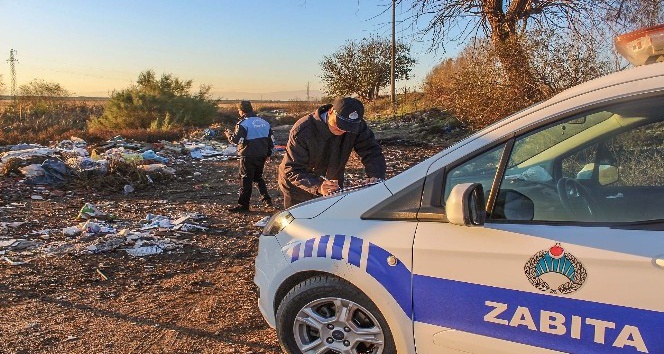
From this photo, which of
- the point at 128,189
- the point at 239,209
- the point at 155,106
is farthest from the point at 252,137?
the point at 155,106

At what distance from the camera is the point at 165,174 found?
11781mm

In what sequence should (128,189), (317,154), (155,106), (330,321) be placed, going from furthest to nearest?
1. (155,106)
2. (128,189)
3. (317,154)
4. (330,321)

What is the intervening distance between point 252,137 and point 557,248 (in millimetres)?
6719

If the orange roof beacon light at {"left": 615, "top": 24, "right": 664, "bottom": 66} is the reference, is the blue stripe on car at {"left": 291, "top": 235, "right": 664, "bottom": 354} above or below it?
below

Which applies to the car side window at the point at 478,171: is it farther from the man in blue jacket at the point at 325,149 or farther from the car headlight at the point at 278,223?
the man in blue jacket at the point at 325,149

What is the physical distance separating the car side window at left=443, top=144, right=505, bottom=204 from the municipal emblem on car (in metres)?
0.41

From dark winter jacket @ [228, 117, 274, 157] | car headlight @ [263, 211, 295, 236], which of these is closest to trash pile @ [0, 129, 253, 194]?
dark winter jacket @ [228, 117, 274, 157]

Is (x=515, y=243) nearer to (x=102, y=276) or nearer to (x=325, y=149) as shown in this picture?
(x=325, y=149)

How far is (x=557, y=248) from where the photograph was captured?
2.33 m

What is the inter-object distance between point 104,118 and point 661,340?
32.0m

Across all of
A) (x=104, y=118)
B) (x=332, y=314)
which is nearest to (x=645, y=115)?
(x=332, y=314)

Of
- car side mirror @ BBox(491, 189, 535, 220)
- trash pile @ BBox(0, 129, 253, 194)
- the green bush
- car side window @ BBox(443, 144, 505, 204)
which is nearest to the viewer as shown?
car side mirror @ BBox(491, 189, 535, 220)

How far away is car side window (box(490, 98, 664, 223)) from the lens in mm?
2414

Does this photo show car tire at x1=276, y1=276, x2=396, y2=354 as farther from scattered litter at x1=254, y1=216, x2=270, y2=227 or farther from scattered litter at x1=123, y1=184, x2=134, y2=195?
scattered litter at x1=123, y1=184, x2=134, y2=195
